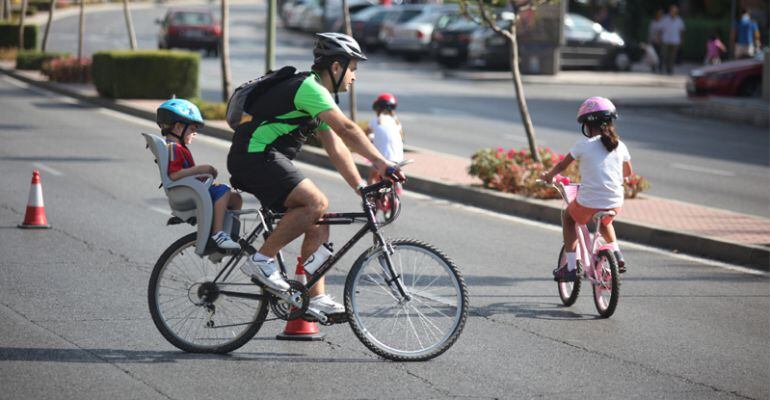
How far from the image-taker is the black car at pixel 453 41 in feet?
125

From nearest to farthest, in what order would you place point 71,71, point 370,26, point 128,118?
point 128,118
point 71,71
point 370,26

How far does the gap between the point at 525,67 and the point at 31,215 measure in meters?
26.3

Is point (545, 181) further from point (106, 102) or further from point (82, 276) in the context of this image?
point (106, 102)

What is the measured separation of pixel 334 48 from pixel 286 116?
46 centimetres

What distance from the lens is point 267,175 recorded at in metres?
6.64

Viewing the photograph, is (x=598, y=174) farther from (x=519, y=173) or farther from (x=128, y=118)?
(x=128, y=118)

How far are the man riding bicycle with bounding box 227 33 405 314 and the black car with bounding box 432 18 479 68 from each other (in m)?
31.3

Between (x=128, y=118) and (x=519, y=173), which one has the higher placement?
(x=519, y=173)

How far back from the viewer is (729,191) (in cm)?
1575

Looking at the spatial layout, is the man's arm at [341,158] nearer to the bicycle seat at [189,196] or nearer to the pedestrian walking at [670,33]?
the bicycle seat at [189,196]

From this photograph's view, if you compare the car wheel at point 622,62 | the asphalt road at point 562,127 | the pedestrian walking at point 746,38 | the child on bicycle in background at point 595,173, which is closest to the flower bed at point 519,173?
the asphalt road at point 562,127

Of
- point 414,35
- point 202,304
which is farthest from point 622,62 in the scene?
point 202,304

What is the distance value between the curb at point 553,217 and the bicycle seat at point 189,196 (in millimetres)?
5784

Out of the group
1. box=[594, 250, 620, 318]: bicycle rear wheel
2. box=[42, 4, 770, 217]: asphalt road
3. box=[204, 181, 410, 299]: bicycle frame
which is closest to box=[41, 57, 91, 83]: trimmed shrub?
box=[42, 4, 770, 217]: asphalt road
